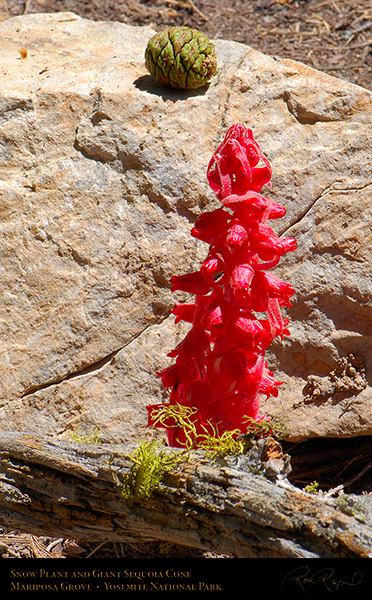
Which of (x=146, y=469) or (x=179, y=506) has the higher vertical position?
(x=146, y=469)

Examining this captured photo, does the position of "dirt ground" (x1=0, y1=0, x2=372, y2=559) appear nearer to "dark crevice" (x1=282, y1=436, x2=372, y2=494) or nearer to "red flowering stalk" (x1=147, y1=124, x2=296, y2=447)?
"dark crevice" (x1=282, y1=436, x2=372, y2=494)

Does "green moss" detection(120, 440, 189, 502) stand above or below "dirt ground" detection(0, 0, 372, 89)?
below

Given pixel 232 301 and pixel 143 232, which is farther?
pixel 143 232

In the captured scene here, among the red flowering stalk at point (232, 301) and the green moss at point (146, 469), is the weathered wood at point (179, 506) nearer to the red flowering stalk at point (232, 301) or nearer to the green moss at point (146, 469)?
the green moss at point (146, 469)

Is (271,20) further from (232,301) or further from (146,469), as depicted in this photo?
(146,469)

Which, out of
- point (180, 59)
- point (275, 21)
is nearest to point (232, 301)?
point (180, 59)

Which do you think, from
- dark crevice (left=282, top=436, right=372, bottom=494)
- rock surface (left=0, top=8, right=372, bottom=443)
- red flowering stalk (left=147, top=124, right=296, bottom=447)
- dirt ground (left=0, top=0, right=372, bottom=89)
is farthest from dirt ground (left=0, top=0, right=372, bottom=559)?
red flowering stalk (left=147, top=124, right=296, bottom=447)
